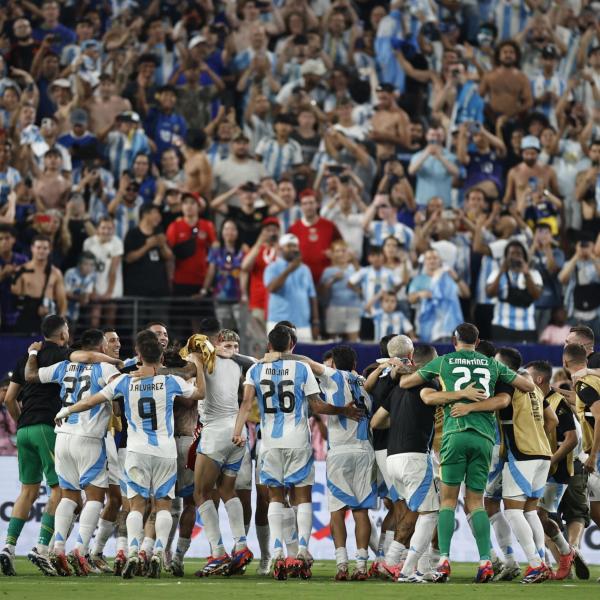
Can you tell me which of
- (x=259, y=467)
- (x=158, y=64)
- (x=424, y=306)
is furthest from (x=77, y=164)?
(x=259, y=467)

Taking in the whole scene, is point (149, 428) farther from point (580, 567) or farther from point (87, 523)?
point (580, 567)

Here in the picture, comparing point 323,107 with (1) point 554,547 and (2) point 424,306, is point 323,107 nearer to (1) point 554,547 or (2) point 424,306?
(2) point 424,306

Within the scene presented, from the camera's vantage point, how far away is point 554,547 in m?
14.3

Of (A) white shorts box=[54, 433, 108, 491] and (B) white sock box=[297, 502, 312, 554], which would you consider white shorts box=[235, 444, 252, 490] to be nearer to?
(B) white sock box=[297, 502, 312, 554]

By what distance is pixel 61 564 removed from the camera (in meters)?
13.6

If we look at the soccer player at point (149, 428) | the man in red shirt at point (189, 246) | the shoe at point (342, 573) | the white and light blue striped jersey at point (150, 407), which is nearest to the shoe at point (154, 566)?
the soccer player at point (149, 428)

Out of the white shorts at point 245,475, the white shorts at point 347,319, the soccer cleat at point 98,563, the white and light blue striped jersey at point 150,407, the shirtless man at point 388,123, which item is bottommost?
the soccer cleat at point 98,563

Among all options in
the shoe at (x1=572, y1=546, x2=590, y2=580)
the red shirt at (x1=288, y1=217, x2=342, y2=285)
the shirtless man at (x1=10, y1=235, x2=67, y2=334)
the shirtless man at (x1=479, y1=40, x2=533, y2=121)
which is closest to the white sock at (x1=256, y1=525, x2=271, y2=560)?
the shoe at (x1=572, y1=546, x2=590, y2=580)

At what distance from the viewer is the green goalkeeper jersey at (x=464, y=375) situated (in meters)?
12.9

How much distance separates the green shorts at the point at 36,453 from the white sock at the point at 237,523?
1.71m

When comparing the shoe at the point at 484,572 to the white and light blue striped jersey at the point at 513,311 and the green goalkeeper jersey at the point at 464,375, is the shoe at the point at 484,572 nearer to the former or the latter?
the green goalkeeper jersey at the point at 464,375

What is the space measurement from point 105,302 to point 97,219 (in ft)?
5.15

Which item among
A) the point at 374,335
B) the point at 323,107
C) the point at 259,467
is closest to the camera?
the point at 259,467

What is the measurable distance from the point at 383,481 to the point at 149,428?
242cm
